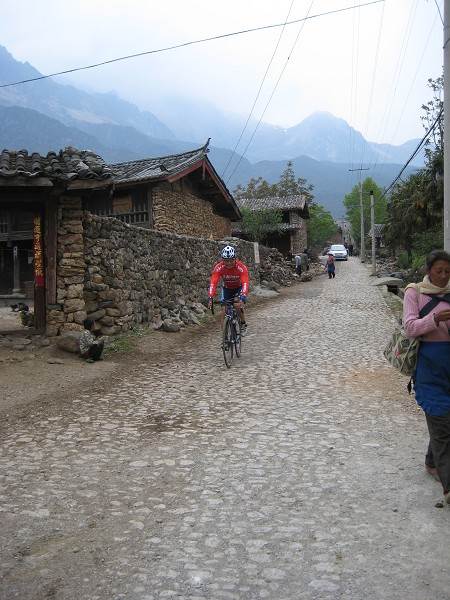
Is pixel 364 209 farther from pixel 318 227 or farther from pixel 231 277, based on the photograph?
pixel 231 277

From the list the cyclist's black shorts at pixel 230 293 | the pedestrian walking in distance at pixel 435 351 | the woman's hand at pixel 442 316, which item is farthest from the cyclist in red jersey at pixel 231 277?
the woman's hand at pixel 442 316

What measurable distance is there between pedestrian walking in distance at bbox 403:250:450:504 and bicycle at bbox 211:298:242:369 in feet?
16.4

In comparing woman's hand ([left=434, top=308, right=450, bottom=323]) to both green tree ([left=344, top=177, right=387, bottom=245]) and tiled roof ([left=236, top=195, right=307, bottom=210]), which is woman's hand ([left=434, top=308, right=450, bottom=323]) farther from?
green tree ([left=344, top=177, right=387, bottom=245])

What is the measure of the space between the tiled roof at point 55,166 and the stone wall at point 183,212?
8.75 meters

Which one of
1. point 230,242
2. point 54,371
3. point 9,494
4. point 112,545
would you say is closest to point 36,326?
point 54,371

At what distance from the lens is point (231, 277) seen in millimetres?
9070

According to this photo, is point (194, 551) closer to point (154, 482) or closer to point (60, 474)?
point (154, 482)

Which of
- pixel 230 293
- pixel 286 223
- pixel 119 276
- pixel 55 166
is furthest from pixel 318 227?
pixel 55 166

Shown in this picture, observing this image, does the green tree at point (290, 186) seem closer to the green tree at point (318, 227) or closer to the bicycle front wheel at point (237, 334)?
the green tree at point (318, 227)

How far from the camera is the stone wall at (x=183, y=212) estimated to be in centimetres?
1789

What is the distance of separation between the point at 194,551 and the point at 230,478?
3.56 ft

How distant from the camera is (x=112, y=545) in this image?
3070 mm

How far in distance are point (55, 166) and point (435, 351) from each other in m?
6.77

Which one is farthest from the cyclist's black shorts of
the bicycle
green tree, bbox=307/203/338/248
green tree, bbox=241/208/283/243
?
green tree, bbox=307/203/338/248
